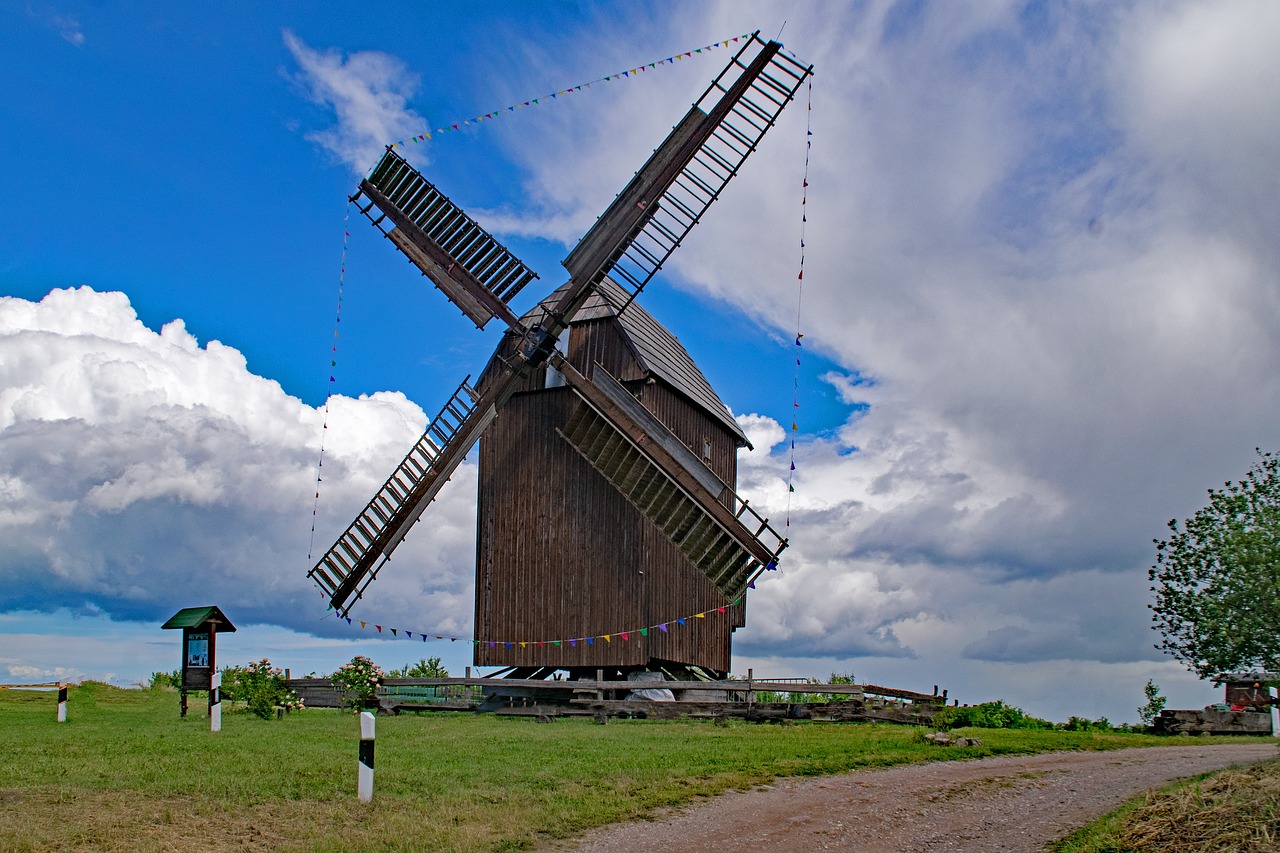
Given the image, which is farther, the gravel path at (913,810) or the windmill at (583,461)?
the windmill at (583,461)

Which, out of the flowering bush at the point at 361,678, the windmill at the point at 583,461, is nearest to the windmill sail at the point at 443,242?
the windmill at the point at 583,461

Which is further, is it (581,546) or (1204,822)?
(581,546)

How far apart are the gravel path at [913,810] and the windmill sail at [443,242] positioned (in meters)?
14.0

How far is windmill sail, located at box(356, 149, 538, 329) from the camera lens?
2469cm

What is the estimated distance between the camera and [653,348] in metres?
26.3

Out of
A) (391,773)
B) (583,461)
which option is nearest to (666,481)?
(583,461)

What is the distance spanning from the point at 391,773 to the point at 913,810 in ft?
21.8

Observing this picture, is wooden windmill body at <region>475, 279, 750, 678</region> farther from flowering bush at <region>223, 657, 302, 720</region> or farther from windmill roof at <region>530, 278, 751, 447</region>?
flowering bush at <region>223, 657, 302, 720</region>

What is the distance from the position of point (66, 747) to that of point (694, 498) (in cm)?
1232

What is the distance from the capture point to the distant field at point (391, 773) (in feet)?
34.6

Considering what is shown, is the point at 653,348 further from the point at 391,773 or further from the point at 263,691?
the point at 391,773

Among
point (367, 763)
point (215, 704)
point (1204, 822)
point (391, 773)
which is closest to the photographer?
point (1204, 822)

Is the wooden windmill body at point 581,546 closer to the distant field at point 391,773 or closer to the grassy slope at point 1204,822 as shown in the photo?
the distant field at point 391,773

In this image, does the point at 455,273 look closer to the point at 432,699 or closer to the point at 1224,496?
the point at 432,699
